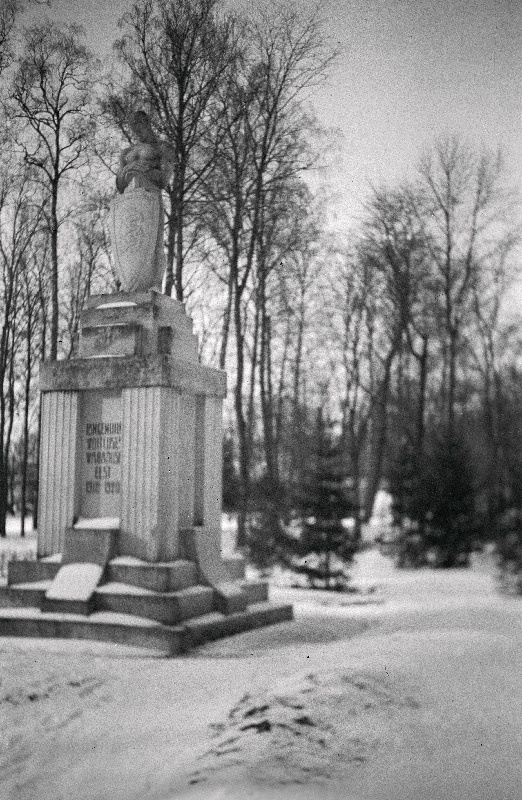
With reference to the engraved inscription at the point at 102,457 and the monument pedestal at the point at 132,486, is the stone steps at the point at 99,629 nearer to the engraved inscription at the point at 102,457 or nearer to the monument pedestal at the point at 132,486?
the monument pedestal at the point at 132,486

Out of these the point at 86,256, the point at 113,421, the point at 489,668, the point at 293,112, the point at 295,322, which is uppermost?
the point at 293,112

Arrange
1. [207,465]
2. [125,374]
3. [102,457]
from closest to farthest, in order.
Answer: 1. [125,374]
2. [102,457]
3. [207,465]

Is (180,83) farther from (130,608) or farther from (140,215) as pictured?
(130,608)

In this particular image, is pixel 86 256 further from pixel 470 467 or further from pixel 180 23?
pixel 470 467

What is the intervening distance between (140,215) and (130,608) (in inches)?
169

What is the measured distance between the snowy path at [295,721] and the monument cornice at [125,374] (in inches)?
118

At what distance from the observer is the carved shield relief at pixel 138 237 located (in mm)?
8992

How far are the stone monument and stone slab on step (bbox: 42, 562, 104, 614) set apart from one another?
1 cm

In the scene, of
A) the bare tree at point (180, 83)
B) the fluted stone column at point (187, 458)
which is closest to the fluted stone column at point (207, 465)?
the fluted stone column at point (187, 458)

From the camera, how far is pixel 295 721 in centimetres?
446

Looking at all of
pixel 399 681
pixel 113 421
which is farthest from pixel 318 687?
pixel 113 421

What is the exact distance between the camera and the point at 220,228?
17.4m

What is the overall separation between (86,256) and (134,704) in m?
16.8

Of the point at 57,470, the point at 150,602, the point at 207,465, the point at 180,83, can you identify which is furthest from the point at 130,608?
the point at 180,83
